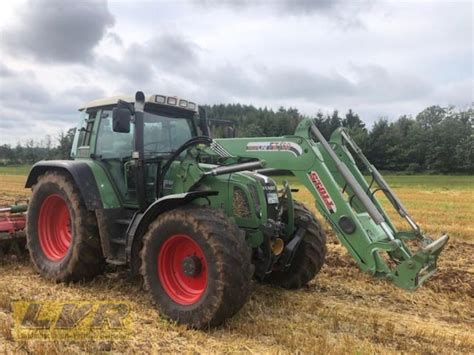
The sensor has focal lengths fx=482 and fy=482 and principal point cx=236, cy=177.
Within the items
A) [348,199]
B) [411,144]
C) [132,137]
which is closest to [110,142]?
[132,137]

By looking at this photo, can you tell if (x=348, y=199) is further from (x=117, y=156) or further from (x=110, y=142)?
(x=110, y=142)

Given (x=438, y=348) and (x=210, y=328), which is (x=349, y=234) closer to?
(x=438, y=348)

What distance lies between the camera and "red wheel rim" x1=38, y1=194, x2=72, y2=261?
6484 mm

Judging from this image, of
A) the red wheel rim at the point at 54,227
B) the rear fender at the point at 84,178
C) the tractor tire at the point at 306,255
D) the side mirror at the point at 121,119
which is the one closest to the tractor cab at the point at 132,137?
the side mirror at the point at 121,119

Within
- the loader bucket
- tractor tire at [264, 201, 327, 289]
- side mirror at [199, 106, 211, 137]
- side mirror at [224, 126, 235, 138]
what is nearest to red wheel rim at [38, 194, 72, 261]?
side mirror at [199, 106, 211, 137]

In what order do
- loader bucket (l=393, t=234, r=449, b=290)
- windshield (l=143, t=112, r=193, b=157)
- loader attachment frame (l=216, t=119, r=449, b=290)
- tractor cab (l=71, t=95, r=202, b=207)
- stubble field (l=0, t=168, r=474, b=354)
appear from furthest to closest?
windshield (l=143, t=112, r=193, b=157), tractor cab (l=71, t=95, r=202, b=207), loader attachment frame (l=216, t=119, r=449, b=290), loader bucket (l=393, t=234, r=449, b=290), stubble field (l=0, t=168, r=474, b=354)

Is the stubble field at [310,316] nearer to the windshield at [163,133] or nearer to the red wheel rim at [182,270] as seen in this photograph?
the red wheel rim at [182,270]

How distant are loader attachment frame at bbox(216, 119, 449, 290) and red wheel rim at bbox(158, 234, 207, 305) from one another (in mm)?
1249

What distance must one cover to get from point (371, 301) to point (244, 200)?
201cm

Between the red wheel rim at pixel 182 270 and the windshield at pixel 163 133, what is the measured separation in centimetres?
132

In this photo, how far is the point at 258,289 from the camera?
6.01 metres

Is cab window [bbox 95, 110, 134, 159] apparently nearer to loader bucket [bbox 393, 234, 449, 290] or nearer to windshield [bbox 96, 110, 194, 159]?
windshield [bbox 96, 110, 194, 159]

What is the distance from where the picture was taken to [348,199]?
512cm

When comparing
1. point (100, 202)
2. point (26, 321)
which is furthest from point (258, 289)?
point (26, 321)
